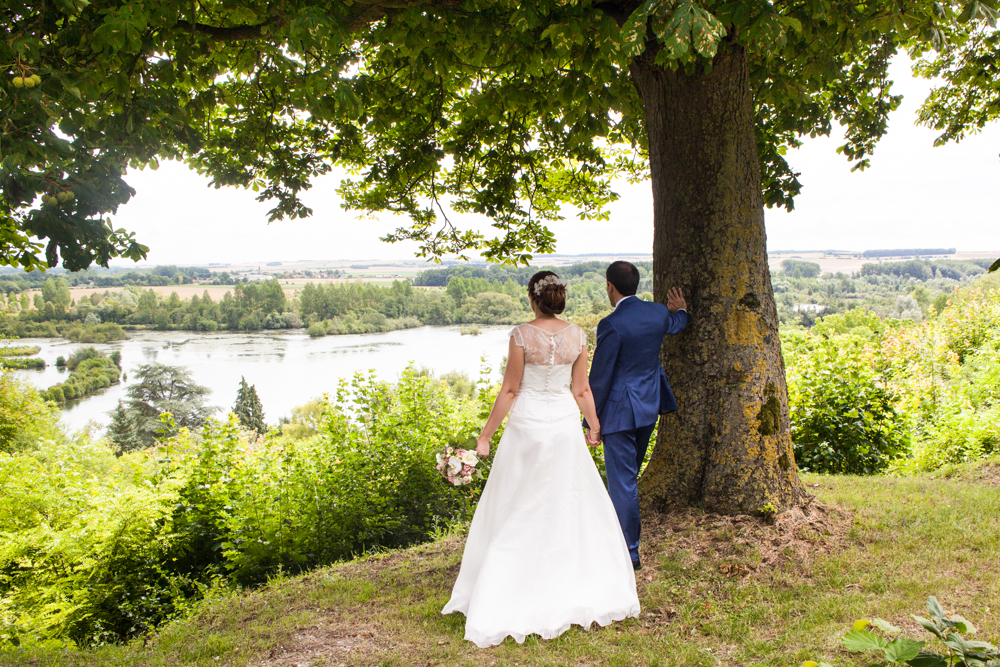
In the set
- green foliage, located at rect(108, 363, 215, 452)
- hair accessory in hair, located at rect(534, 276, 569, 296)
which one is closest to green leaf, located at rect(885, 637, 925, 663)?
hair accessory in hair, located at rect(534, 276, 569, 296)

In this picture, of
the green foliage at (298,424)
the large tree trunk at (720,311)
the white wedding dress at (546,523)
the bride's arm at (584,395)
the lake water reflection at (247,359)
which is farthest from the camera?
the green foliage at (298,424)

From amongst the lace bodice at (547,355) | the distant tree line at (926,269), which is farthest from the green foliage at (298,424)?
the distant tree line at (926,269)

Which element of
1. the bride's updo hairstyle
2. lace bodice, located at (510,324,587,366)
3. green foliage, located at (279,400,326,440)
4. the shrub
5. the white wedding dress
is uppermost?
the bride's updo hairstyle

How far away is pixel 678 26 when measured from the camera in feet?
10.5

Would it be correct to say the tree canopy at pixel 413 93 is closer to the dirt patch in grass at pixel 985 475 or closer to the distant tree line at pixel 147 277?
the dirt patch in grass at pixel 985 475

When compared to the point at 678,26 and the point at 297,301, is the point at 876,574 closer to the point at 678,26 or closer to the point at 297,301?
the point at 678,26

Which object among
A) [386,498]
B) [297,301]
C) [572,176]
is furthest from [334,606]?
[297,301]

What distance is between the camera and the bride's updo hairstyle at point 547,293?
3924mm

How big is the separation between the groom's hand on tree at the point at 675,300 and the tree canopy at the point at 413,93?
162cm

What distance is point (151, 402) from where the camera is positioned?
48594 millimetres

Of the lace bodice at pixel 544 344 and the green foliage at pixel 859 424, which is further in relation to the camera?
the green foliage at pixel 859 424

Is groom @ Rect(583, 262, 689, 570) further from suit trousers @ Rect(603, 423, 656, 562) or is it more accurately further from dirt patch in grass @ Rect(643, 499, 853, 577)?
dirt patch in grass @ Rect(643, 499, 853, 577)

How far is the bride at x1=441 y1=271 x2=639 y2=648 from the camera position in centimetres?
372

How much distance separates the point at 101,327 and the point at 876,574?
59.5 meters
